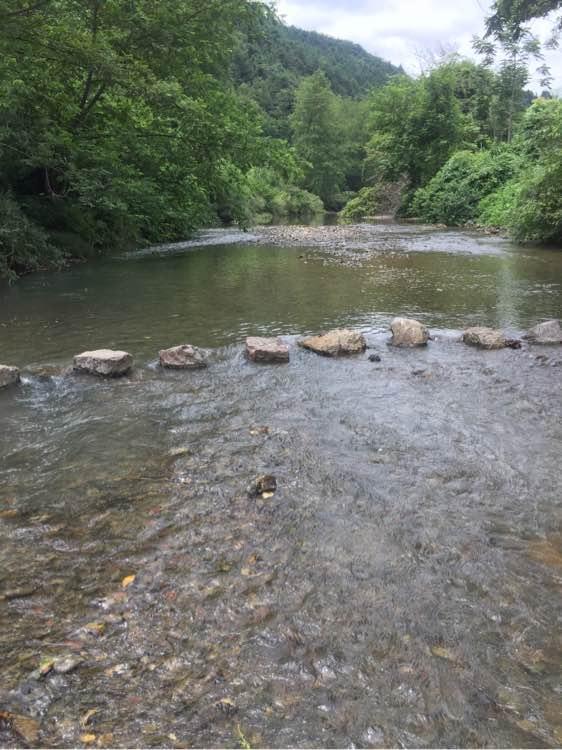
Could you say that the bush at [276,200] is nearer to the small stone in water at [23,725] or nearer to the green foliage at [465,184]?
the green foliage at [465,184]

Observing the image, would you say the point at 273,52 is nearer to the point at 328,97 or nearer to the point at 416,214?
the point at 328,97

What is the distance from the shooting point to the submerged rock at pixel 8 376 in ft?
19.1

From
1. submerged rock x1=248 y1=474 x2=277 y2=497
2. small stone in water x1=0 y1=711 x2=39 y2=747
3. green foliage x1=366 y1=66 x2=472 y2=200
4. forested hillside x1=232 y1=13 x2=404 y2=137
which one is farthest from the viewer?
forested hillside x1=232 y1=13 x2=404 y2=137

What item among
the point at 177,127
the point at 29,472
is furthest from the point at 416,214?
the point at 29,472

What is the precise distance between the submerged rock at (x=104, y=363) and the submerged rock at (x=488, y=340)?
A: 4.66 m

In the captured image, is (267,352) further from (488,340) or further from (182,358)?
(488,340)

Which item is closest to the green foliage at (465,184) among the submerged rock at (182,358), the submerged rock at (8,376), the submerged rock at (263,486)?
the submerged rock at (182,358)

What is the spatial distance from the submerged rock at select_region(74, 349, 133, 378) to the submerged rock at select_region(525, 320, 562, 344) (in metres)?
5.58

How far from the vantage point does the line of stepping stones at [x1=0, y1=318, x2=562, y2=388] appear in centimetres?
623

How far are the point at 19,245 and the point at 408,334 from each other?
9.52 m

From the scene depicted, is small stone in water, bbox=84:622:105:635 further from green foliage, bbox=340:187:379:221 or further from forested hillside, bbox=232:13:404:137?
forested hillside, bbox=232:13:404:137

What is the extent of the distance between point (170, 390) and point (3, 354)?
272 cm

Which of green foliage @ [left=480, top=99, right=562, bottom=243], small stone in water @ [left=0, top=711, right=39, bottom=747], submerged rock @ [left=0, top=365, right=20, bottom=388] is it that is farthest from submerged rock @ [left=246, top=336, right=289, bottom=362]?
green foliage @ [left=480, top=99, right=562, bottom=243]

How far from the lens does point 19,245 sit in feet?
40.0
